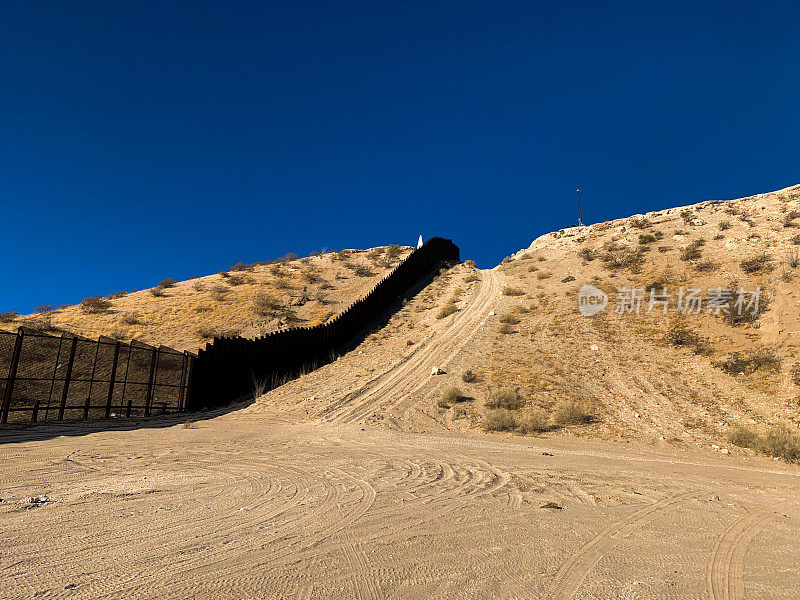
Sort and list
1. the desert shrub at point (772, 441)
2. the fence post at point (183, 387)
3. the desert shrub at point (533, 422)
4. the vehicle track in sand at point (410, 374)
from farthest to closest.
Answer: the fence post at point (183, 387), the vehicle track in sand at point (410, 374), the desert shrub at point (533, 422), the desert shrub at point (772, 441)

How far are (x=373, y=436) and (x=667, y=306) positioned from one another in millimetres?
14883

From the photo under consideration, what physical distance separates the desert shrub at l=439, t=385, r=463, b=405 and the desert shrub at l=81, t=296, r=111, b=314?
2284cm

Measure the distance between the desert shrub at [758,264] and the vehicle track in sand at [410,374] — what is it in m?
11.2

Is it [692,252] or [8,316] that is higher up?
[692,252]

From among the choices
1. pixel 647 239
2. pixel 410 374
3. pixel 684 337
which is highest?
pixel 647 239

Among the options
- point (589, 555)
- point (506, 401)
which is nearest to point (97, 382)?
point (506, 401)

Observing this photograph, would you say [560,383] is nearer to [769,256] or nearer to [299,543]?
[299,543]

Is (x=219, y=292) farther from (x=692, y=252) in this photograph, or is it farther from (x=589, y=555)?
(x=589, y=555)

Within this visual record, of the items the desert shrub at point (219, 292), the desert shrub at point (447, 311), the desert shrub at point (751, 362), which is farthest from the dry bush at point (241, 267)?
the desert shrub at point (751, 362)

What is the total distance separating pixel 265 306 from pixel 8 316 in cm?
1447

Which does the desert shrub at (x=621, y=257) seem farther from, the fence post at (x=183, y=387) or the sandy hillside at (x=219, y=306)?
the fence post at (x=183, y=387)

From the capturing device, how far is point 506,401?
39.7ft

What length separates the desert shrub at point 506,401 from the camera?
12.0 metres

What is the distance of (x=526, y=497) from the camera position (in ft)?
17.1
